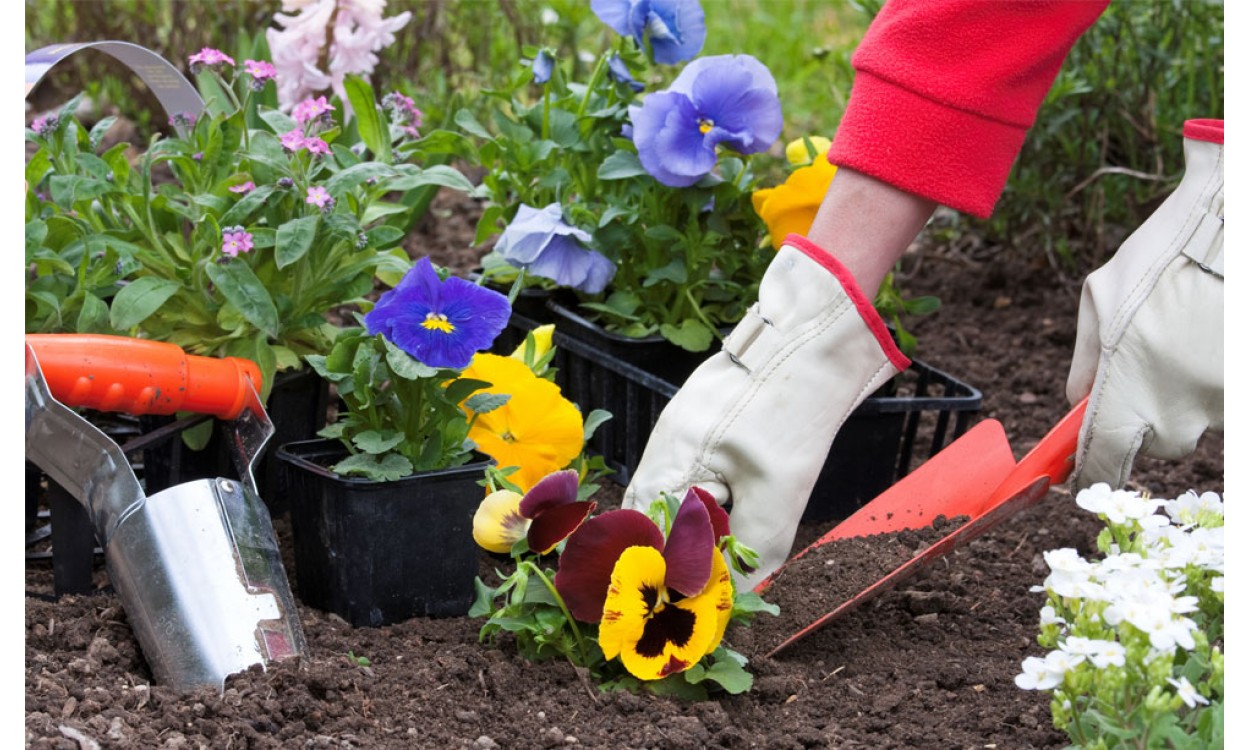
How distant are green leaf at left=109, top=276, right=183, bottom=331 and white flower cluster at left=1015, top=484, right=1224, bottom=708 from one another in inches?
45.2

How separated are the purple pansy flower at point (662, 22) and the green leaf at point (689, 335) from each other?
425mm

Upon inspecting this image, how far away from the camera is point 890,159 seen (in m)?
1.66

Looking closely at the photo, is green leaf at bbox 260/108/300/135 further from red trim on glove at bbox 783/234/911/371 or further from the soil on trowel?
the soil on trowel

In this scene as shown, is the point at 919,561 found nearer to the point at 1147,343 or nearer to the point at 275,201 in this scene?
the point at 1147,343

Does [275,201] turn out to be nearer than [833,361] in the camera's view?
No

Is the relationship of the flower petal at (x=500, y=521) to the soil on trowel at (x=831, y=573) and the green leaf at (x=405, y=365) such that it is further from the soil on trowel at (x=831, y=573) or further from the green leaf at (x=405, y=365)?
the soil on trowel at (x=831, y=573)

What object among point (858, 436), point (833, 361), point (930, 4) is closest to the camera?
point (930, 4)

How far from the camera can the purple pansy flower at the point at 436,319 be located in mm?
1600

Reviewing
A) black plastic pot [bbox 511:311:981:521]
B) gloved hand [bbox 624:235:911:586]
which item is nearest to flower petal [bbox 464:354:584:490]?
gloved hand [bbox 624:235:911:586]

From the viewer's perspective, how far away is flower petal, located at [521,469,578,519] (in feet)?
4.90

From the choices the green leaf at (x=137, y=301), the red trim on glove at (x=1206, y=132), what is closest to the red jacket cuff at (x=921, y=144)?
the red trim on glove at (x=1206, y=132)

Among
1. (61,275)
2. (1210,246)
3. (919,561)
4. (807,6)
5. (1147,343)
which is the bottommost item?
(807,6)

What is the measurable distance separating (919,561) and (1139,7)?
75.4 inches

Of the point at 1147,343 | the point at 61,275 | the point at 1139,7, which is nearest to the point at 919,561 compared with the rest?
the point at 1147,343
